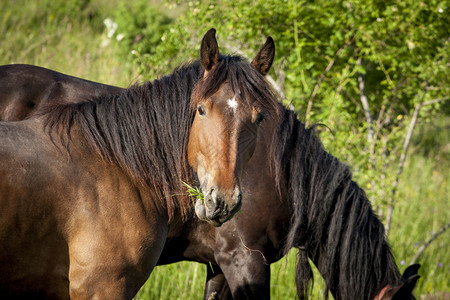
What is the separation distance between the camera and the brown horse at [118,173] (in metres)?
2.35

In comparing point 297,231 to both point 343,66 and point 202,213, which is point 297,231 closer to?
point 202,213

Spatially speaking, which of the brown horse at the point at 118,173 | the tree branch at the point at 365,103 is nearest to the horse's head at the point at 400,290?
the brown horse at the point at 118,173

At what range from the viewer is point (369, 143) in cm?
548

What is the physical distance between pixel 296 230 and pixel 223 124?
140 cm

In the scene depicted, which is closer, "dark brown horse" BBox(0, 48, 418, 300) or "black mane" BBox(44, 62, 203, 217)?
"black mane" BBox(44, 62, 203, 217)

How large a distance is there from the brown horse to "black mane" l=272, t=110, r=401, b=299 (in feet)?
3.50

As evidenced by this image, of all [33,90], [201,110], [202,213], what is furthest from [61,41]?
[202,213]

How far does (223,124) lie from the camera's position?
8.14 ft

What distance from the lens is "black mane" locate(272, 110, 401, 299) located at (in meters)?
3.64

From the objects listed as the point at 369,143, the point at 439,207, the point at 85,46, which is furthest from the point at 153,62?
the point at 439,207

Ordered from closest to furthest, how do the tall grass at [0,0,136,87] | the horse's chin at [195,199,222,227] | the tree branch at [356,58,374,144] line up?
the horse's chin at [195,199,222,227]
the tree branch at [356,58,374,144]
the tall grass at [0,0,136,87]

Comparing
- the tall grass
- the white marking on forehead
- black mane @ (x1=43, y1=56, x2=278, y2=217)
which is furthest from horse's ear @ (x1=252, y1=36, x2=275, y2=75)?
the tall grass

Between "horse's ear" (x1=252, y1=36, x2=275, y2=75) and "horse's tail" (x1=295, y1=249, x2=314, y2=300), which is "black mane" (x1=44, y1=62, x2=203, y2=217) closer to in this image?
"horse's ear" (x1=252, y1=36, x2=275, y2=75)

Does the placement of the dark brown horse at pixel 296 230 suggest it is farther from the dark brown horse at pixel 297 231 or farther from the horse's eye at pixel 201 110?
the horse's eye at pixel 201 110
